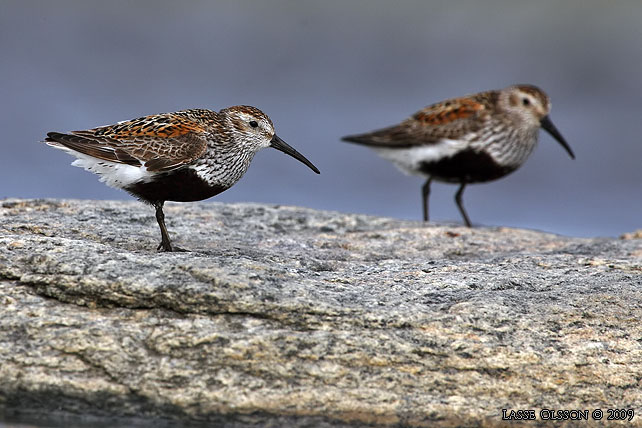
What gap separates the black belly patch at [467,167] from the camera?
1012 cm

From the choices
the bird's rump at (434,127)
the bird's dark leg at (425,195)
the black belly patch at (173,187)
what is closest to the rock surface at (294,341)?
the black belly patch at (173,187)

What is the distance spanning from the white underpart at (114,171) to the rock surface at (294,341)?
Result: 2.50 ft

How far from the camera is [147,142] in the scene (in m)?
6.27

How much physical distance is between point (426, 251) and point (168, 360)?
309 cm

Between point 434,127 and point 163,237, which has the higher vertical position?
point 434,127

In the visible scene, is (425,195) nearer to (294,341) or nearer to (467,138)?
(467,138)

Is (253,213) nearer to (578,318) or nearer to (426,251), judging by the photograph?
(426,251)

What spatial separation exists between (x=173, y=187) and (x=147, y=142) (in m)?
0.41

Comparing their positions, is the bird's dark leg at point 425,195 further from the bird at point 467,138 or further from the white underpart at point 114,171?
the white underpart at point 114,171

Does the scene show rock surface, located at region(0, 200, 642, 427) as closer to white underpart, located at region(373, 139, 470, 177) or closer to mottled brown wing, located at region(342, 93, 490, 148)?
white underpart, located at region(373, 139, 470, 177)

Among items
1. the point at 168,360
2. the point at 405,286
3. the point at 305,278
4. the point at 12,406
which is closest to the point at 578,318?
the point at 405,286

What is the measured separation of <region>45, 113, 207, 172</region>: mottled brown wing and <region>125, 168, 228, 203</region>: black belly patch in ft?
0.29

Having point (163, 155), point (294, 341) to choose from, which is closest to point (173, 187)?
point (163, 155)

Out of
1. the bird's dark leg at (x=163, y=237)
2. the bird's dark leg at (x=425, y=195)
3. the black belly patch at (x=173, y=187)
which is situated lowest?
the bird's dark leg at (x=163, y=237)
